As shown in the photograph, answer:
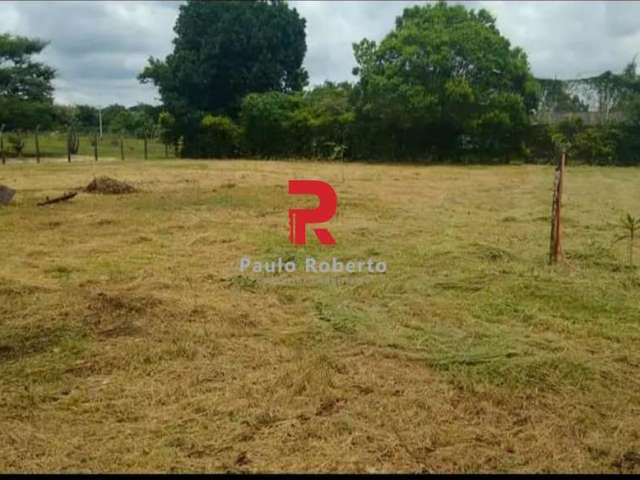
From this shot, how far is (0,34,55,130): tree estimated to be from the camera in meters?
23.2

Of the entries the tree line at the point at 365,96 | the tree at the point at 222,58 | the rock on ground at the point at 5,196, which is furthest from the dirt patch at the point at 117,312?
the tree at the point at 222,58

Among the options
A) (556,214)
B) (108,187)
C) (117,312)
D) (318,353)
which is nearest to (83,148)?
(108,187)

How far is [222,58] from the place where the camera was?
24266 millimetres

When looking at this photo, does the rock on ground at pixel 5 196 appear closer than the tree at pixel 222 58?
Yes

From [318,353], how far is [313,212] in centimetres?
498

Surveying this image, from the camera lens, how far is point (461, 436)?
2416mm

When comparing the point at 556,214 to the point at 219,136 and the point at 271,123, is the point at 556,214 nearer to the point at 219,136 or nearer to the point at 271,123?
the point at 271,123

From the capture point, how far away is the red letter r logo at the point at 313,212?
6.48 m

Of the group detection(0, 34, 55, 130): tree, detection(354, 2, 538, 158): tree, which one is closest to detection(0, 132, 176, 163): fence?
detection(0, 34, 55, 130): tree

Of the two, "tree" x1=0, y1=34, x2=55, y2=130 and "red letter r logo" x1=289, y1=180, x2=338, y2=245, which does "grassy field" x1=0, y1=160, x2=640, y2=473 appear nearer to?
"red letter r logo" x1=289, y1=180, x2=338, y2=245

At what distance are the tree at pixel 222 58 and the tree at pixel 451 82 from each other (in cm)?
655

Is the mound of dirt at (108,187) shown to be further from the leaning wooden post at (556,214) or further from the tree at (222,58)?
the tree at (222,58)

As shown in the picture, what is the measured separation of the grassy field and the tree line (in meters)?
11.5

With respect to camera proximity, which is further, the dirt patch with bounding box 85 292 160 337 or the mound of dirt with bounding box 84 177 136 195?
the mound of dirt with bounding box 84 177 136 195
